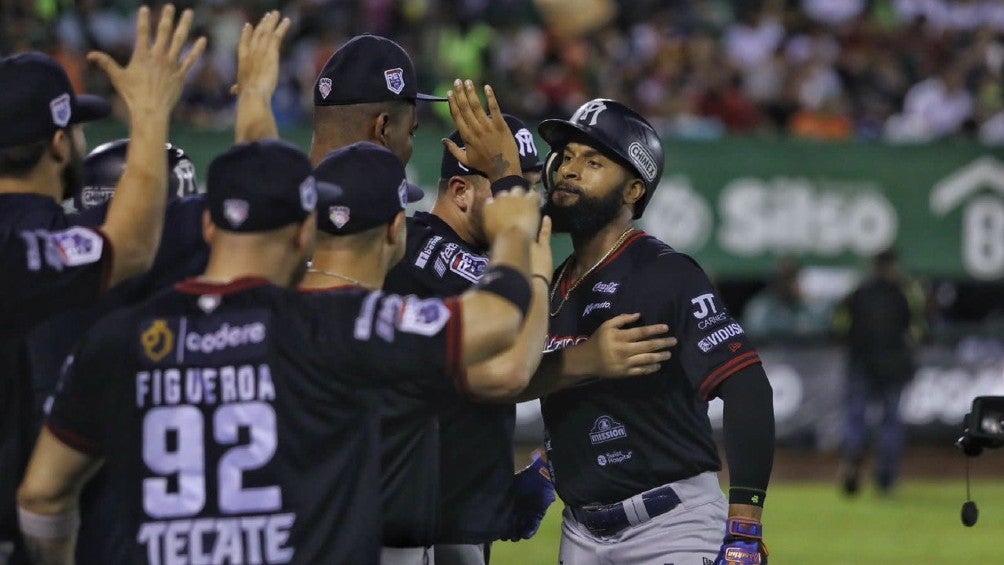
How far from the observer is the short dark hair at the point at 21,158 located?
477 centimetres

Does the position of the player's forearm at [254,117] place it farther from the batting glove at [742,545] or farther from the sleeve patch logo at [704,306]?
the batting glove at [742,545]

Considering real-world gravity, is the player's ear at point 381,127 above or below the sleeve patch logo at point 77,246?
above

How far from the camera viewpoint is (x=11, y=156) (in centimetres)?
477

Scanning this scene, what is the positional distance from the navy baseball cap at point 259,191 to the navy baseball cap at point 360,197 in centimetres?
35

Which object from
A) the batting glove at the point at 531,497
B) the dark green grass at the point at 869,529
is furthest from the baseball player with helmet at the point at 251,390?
the dark green grass at the point at 869,529

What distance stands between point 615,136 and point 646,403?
3.46 feet

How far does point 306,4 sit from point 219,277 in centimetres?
1561

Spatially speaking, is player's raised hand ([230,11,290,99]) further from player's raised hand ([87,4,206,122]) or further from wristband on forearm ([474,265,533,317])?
wristband on forearm ([474,265,533,317])

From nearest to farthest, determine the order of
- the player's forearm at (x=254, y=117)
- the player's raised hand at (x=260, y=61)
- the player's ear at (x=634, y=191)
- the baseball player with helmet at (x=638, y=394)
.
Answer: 1. the player's forearm at (x=254, y=117)
2. the player's raised hand at (x=260, y=61)
3. the baseball player with helmet at (x=638, y=394)
4. the player's ear at (x=634, y=191)

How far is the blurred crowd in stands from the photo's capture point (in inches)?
723

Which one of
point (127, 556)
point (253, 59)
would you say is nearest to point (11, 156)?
point (253, 59)

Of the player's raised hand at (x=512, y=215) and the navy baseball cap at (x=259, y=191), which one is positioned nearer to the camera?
the navy baseball cap at (x=259, y=191)

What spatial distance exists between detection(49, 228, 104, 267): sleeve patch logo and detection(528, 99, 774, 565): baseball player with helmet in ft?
6.25

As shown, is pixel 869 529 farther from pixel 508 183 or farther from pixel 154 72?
pixel 154 72
